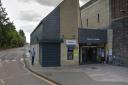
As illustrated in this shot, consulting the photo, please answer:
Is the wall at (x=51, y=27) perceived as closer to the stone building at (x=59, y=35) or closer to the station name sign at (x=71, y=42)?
the stone building at (x=59, y=35)

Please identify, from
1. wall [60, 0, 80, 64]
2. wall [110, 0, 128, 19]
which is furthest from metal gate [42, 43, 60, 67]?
wall [110, 0, 128, 19]

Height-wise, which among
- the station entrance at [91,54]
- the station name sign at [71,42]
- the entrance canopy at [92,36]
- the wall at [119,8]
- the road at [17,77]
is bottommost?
the road at [17,77]

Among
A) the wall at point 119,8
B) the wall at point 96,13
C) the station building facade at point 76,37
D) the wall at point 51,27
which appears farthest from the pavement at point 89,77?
the wall at point 96,13

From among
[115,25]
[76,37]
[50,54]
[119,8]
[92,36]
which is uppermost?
[119,8]

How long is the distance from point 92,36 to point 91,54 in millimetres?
4198

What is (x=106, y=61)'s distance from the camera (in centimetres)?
3838

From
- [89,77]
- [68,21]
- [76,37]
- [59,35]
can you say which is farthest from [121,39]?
[89,77]

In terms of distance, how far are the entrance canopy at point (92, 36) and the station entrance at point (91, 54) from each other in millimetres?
1553

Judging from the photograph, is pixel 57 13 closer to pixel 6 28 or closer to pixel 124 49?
pixel 124 49

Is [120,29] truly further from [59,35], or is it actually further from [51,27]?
[51,27]

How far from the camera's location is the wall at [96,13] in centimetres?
4112

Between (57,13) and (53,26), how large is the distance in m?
1.70

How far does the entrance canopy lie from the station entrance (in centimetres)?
155

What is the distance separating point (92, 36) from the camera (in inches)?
1486
